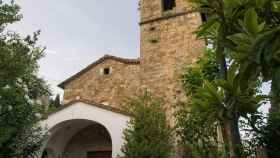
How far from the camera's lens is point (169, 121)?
10.8 meters

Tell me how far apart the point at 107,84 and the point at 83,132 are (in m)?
3.30

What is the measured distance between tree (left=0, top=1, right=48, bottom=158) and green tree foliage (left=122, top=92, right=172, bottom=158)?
9.74 feet

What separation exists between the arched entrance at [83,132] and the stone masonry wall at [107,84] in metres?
2.33

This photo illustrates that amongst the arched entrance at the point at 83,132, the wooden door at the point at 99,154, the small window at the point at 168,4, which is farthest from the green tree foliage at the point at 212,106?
the small window at the point at 168,4

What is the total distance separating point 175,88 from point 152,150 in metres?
4.27

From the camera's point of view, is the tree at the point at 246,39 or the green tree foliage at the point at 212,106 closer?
the tree at the point at 246,39

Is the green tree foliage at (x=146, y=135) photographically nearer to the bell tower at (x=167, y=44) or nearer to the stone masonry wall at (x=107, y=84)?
the bell tower at (x=167, y=44)

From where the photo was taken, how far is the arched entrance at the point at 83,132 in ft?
28.6

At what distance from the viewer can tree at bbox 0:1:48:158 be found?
6.33m

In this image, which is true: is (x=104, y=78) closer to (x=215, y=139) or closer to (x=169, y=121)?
(x=169, y=121)

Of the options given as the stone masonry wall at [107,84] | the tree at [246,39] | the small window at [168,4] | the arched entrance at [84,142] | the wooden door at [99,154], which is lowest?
the wooden door at [99,154]

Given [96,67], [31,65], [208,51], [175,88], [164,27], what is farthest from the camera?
[96,67]

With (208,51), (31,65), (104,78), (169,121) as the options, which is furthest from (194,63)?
(31,65)

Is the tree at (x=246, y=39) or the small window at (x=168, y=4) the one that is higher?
the small window at (x=168, y=4)
